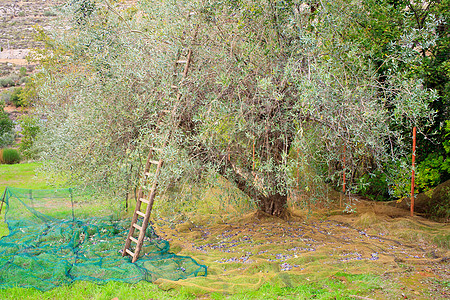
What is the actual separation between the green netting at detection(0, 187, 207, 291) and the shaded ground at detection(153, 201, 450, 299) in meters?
0.55

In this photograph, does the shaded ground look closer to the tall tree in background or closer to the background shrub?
the tall tree in background

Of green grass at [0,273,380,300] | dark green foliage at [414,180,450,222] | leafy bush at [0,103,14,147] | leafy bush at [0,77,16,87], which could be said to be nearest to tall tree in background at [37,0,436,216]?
green grass at [0,273,380,300]

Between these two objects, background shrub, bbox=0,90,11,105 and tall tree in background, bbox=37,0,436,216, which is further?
background shrub, bbox=0,90,11,105

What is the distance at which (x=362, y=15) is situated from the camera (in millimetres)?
7656

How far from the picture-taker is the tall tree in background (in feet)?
18.3

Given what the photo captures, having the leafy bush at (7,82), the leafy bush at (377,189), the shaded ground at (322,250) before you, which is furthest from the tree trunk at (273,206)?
the leafy bush at (7,82)

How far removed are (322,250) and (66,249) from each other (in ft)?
16.6

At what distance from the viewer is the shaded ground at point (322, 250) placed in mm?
5145

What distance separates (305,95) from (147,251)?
4.36 meters

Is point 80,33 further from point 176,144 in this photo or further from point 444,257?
point 444,257

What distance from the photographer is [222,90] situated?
591 cm

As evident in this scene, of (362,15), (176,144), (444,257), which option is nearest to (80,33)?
(176,144)

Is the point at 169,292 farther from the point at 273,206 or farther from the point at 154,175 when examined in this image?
the point at 273,206

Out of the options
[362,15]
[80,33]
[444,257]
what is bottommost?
[444,257]
